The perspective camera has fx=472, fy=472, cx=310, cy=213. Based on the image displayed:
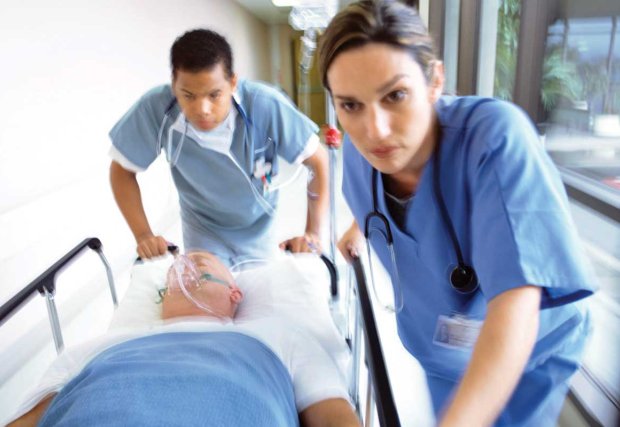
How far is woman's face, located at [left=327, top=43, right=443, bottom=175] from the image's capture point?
2.73 ft

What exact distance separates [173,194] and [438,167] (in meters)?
3.71

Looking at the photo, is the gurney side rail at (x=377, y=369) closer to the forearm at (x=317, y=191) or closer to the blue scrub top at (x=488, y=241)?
the blue scrub top at (x=488, y=241)

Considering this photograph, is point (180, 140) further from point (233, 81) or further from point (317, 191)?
point (317, 191)

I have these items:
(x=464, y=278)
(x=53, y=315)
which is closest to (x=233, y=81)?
(x=53, y=315)

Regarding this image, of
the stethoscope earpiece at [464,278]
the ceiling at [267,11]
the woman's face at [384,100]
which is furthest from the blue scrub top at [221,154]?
the ceiling at [267,11]

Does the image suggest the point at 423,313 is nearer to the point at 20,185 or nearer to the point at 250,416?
the point at 250,416

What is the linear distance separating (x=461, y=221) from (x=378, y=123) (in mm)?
262

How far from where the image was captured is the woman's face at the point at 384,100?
833 mm

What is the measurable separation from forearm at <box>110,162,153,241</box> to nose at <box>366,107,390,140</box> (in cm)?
122

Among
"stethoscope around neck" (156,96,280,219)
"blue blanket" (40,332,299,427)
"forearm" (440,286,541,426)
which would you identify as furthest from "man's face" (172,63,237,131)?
"forearm" (440,286,541,426)

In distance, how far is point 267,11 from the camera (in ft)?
25.9

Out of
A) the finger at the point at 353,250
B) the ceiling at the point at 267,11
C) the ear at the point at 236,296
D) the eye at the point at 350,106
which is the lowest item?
the ear at the point at 236,296

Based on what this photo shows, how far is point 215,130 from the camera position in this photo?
5.73ft

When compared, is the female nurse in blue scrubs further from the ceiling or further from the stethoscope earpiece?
the ceiling
